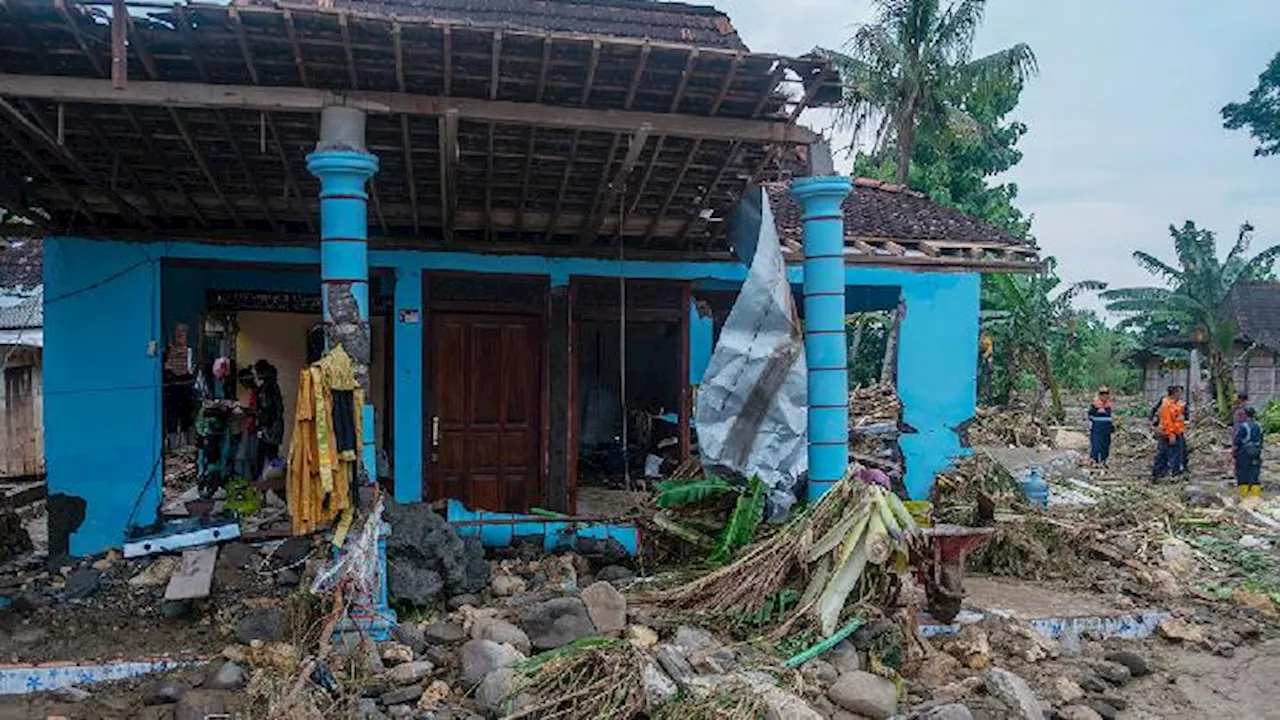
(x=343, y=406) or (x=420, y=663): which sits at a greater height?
(x=343, y=406)

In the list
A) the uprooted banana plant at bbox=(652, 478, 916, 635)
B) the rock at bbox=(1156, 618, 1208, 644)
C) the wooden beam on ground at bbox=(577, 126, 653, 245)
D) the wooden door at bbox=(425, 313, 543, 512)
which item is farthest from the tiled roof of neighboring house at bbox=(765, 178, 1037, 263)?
the rock at bbox=(1156, 618, 1208, 644)

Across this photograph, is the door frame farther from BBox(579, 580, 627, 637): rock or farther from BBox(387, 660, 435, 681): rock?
BBox(387, 660, 435, 681): rock

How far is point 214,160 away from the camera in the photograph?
754 centimetres

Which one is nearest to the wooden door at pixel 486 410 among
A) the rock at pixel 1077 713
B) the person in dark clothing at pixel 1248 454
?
the rock at pixel 1077 713

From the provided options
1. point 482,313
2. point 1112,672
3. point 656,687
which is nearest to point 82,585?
point 482,313

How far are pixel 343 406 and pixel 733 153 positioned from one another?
12.0 ft

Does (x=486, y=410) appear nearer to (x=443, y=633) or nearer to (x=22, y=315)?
(x=443, y=633)

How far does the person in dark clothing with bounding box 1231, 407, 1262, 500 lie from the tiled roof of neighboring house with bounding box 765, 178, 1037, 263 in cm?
481

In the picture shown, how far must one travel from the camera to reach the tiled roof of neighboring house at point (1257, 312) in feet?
81.1

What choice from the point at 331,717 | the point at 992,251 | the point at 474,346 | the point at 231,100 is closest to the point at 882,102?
the point at 992,251

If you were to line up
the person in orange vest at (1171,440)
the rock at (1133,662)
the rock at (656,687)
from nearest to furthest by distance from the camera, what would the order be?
the rock at (656,687) < the rock at (1133,662) < the person in orange vest at (1171,440)

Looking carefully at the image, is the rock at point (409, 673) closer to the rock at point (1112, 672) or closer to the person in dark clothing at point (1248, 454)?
the rock at point (1112, 672)

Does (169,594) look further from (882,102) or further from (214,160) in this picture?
(882,102)

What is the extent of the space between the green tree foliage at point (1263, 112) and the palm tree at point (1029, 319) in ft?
50.1
